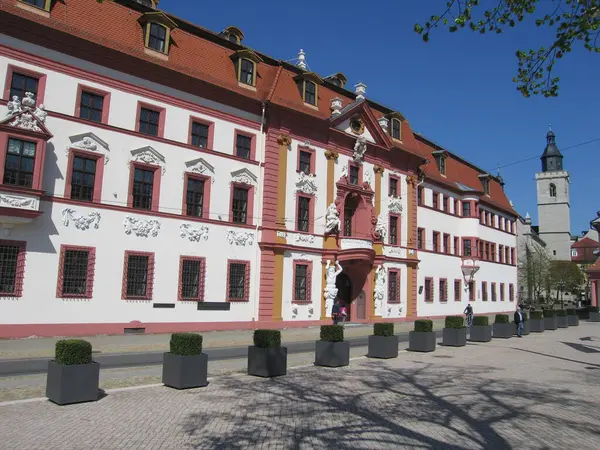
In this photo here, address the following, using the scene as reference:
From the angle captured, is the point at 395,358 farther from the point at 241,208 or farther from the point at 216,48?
the point at 216,48

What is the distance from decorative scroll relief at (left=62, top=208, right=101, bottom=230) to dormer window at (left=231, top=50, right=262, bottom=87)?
11.5 meters

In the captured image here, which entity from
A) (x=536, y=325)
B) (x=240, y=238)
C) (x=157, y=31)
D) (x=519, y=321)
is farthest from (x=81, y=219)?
(x=536, y=325)

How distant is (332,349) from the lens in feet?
46.8

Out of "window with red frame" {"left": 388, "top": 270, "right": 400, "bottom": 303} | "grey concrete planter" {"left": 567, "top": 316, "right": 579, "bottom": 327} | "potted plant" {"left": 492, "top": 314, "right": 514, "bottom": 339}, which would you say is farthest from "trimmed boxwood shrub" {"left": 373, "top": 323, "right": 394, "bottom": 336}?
"grey concrete planter" {"left": 567, "top": 316, "right": 579, "bottom": 327}

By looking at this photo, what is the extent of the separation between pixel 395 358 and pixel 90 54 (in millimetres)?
18324

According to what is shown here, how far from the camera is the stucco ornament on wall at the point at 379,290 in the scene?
114 feet

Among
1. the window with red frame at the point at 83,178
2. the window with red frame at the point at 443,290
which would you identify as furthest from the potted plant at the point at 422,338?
the window with red frame at the point at 443,290

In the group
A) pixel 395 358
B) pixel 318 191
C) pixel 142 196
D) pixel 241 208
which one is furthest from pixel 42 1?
pixel 395 358

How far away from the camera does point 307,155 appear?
31438 millimetres

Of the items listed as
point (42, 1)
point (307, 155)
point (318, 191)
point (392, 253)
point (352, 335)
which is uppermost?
point (42, 1)

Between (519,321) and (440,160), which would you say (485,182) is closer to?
(440,160)

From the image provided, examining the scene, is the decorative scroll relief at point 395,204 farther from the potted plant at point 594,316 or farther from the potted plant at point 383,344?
the potted plant at point 594,316

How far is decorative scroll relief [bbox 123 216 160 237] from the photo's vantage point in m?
23.2

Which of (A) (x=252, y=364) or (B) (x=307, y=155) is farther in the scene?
(B) (x=307, y=155)
